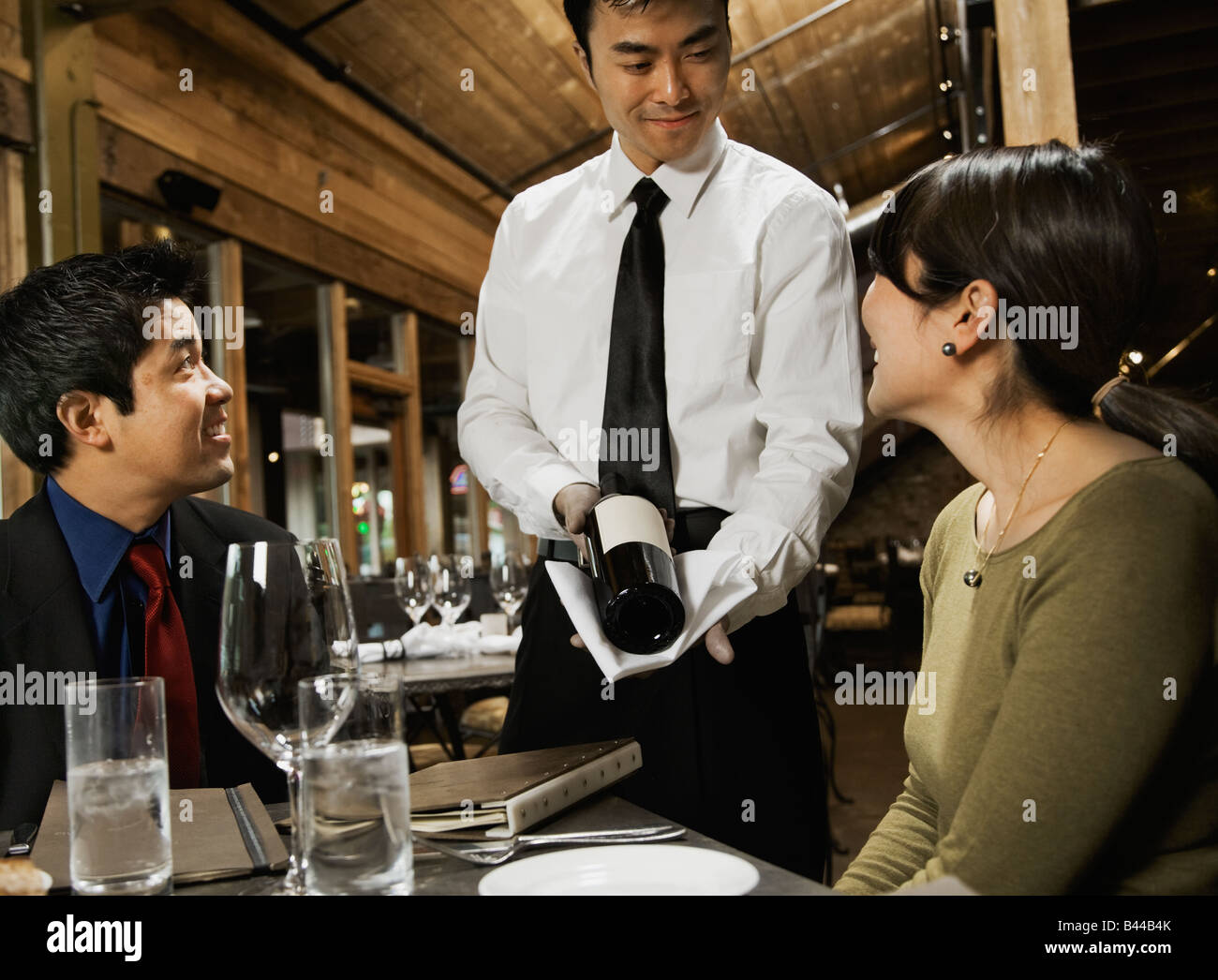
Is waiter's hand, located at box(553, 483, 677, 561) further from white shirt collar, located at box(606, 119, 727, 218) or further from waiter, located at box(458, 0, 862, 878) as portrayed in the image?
white shirt collar, located at box(606, 119, 727, 218)

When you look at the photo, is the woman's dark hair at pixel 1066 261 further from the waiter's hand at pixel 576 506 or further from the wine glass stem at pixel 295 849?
the wine glass stem at pixel 295 849

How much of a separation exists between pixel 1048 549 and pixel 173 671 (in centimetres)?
102

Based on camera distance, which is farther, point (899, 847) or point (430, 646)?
point (430, 646)

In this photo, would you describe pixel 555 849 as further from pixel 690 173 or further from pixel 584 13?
pixel 584 13

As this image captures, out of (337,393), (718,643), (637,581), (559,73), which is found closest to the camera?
(637,581)

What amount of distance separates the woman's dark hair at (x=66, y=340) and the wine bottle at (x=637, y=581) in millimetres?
883

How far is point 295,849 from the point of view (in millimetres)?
823

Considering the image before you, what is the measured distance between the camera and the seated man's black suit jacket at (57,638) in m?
1.32

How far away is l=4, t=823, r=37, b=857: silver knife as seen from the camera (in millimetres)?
929

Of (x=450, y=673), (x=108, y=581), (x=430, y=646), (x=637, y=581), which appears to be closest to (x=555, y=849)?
(x=637, y=581)

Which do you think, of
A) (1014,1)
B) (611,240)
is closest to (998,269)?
(611,240)

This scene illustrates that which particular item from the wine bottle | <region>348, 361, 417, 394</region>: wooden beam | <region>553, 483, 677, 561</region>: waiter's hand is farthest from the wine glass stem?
<region>348, 361, 417, 394</region>: wooden beam

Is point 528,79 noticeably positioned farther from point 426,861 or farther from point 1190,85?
point 426,861

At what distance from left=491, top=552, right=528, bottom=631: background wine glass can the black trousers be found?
4.81 ft
